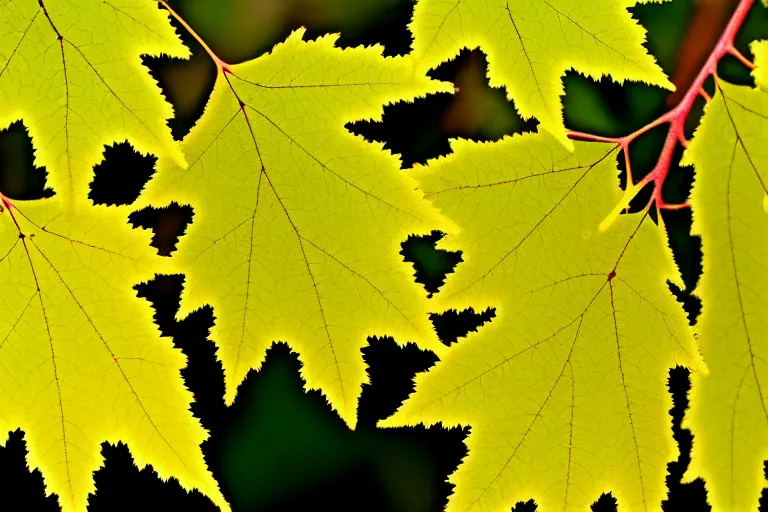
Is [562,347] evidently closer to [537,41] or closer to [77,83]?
[537,41]

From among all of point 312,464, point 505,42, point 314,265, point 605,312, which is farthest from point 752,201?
point 312,464

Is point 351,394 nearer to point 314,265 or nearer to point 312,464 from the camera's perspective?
point 314,265

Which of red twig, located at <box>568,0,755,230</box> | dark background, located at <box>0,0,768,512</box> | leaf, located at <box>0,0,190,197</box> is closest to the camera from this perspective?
leaf, located at <box>0,0,190,197</box>

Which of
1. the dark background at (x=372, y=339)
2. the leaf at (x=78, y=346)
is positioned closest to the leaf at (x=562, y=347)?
the dark background at (x=372, y=339)

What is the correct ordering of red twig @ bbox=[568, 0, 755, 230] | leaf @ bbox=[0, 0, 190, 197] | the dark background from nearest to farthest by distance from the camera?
leaf @ bbox=[0, 0, 190, 197] < red twig @ bbox=[568, 0, 755, 230] < the dark background

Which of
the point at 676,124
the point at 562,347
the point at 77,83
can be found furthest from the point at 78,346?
the point at 676,124

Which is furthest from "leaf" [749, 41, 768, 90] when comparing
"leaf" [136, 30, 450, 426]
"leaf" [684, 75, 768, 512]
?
"leaf" [136, 30, 450, 426]

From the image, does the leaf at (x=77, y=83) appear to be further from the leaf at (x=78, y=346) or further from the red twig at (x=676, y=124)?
the red twig at (x=676, y=124)

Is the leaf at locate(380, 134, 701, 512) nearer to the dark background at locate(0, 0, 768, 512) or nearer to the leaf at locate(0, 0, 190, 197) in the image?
the dark background at locate(0, 0, 768, 512)
